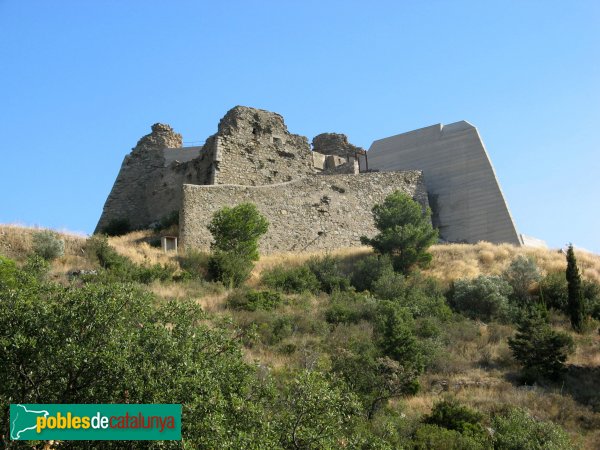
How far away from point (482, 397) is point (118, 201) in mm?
19057

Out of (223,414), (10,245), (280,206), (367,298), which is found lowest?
(223,414)

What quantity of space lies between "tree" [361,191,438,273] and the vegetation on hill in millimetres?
535

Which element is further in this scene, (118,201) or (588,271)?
(118,201)

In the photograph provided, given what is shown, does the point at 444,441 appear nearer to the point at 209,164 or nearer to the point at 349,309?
the point at 349,309

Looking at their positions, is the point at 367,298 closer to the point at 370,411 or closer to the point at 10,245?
the point at 370,411

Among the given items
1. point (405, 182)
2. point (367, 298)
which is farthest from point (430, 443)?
point (405, 182)

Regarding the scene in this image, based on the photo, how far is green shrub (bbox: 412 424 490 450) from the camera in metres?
13.3

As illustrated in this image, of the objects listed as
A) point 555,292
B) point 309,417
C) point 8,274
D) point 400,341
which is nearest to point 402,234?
point 555,292

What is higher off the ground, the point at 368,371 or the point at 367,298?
the point at 367,298

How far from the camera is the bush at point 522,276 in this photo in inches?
944

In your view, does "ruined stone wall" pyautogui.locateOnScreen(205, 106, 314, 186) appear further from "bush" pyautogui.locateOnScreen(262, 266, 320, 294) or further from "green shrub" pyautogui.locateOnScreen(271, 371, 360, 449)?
"green shrub" pyautogui.locateOnScreen(271, 371, 360, 449)

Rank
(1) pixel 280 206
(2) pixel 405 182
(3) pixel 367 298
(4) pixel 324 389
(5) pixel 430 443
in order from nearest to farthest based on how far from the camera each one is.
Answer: (4) pixel 324 389 → (5) pixel 430 443 → (3) pixel 367 298 → (1) pixel 280 206 → (2) pixel 405 182

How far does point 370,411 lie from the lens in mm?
14812

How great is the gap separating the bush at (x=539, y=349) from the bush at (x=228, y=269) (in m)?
7.99
